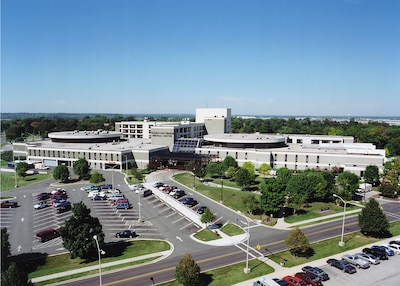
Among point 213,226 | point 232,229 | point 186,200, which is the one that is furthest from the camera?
point 186,200

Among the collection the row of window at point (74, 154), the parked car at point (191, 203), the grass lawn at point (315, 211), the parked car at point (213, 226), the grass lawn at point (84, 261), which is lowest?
the grass lawn at point (84, 261)

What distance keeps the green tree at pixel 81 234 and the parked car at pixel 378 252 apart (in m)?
34.2

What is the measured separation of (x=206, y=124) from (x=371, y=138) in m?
73.1

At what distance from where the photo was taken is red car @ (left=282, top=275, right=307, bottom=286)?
31266 mm

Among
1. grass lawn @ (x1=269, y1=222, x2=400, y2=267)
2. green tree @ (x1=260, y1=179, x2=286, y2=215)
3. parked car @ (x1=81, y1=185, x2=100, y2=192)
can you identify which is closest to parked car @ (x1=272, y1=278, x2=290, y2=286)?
grass lawn @ (x1=269, y1=222, x2=400, y2=267)

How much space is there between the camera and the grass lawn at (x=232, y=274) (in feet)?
106

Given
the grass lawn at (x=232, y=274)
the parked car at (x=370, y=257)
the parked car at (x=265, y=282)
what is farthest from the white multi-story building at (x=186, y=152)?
the parked car at (x=265, y=282)

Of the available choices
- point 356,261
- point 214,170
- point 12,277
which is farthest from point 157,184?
point 12,277

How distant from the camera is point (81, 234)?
1435 inches

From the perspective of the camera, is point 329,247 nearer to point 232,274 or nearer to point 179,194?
point 232,274

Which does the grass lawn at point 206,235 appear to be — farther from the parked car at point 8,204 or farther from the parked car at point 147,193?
the parked car at point 8,204

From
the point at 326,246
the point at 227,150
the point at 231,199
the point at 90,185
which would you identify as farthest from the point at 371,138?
the point at 90,185

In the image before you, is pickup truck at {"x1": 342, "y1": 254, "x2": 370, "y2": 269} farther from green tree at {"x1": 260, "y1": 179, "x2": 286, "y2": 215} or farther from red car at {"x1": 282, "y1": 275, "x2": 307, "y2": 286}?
green tree at {"x1": 260, "y1": 179, "x2": 286, "y2": 215}

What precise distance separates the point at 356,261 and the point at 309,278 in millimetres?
8475
